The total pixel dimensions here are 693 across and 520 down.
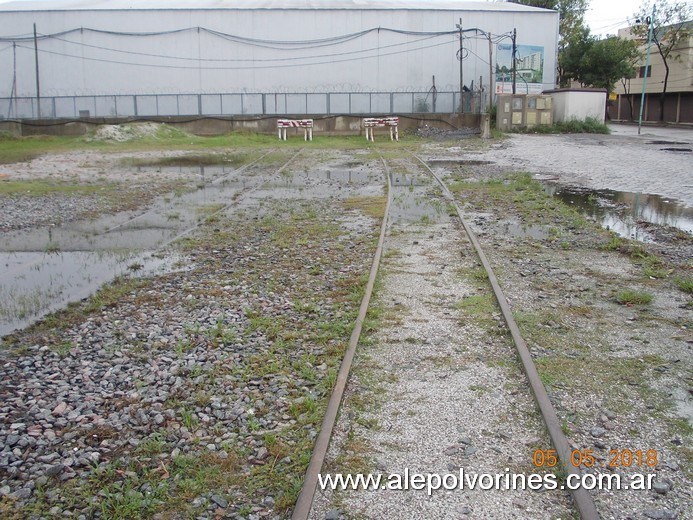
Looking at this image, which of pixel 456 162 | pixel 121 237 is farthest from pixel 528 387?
pixel 456 162

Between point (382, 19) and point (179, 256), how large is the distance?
38726 mm

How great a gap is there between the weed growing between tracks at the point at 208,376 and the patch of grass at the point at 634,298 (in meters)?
2.95

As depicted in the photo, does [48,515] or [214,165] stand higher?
[214,165]

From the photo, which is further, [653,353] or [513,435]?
[653,353]

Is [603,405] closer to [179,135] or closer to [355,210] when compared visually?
[355,210]

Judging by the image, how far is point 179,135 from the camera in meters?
38.3

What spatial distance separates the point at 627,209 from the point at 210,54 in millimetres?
36033

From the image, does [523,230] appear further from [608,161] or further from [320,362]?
[608,161]

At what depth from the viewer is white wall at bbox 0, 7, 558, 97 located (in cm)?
4466

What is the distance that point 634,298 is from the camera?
24.9 ft

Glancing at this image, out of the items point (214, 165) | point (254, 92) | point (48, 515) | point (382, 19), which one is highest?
point (382, 19)

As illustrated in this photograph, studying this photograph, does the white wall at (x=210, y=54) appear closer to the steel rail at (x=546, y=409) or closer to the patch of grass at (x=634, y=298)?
the steel rail at (x=546, y=409)

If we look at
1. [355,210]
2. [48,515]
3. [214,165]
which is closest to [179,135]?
[214,165]

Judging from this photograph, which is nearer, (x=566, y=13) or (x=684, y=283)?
(x=684, y=283)
